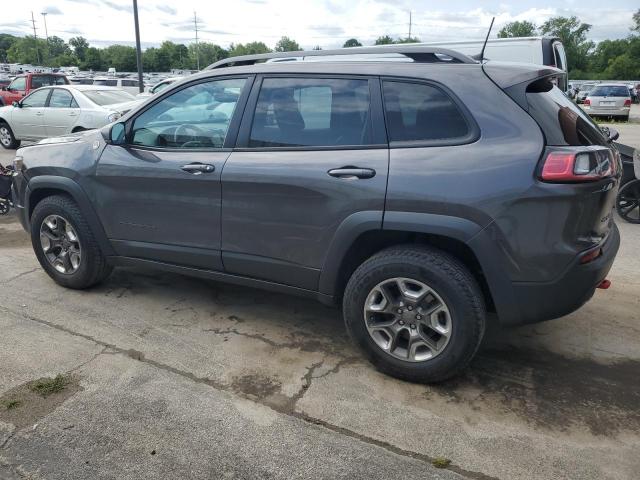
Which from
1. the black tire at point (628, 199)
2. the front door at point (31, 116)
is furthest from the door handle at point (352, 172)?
the front door at point (31, 116)

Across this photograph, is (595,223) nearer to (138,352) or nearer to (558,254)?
(558,254)

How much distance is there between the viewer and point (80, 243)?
4.25 m

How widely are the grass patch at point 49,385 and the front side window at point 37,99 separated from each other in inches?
409

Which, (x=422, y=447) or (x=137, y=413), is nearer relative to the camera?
(x=422, y=447)

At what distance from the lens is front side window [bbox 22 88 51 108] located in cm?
1182

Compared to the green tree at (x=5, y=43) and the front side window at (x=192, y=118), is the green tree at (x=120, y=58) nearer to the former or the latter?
the green tree at (x=5, y=43)

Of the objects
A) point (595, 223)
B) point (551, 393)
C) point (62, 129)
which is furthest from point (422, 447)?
point (62, 129)

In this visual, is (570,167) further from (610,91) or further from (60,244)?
(610,91)

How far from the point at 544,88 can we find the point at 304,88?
1.40m

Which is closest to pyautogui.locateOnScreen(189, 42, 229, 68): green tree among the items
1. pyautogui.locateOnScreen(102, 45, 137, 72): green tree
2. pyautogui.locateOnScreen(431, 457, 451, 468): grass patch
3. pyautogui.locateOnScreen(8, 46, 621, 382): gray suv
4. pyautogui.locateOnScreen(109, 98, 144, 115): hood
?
pyautogui.locateOnScreen(102, 45, 137, 72): green tree

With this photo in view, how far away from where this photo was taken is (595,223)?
9.14ft

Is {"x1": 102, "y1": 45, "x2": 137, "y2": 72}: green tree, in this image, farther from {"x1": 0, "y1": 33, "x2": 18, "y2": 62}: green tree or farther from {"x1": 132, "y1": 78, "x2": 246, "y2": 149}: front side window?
{"x1": 132, "y1": 78, "x2": 246, "y2": 149}: front side window

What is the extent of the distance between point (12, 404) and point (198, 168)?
5.68 feet

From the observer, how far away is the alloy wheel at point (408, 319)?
9.84 feet
